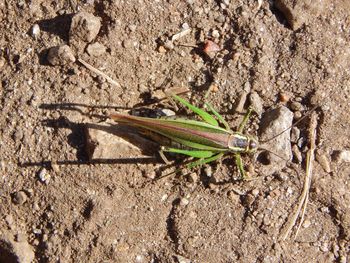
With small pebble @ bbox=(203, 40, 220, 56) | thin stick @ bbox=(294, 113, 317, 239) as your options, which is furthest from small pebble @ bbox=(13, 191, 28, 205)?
thin stick @ bbox=(294, 113, 317, 239)

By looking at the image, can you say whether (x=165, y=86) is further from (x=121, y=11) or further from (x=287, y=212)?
(x=287, y=212)

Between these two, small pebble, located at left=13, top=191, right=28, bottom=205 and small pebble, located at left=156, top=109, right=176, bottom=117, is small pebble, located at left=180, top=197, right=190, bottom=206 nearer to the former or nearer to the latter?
small pebble, located at left=156, top=109, right=176, bottom=117

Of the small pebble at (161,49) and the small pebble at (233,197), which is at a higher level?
the small pebble at (161,49)

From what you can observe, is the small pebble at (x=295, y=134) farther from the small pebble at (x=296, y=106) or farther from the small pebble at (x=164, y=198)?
the small pebble at (x=164, y=198)

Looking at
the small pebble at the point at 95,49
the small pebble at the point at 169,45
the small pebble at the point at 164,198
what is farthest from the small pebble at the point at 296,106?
the small pebble at the point at 95,49

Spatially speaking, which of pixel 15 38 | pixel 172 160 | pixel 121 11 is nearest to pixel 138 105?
pixel 172 160
